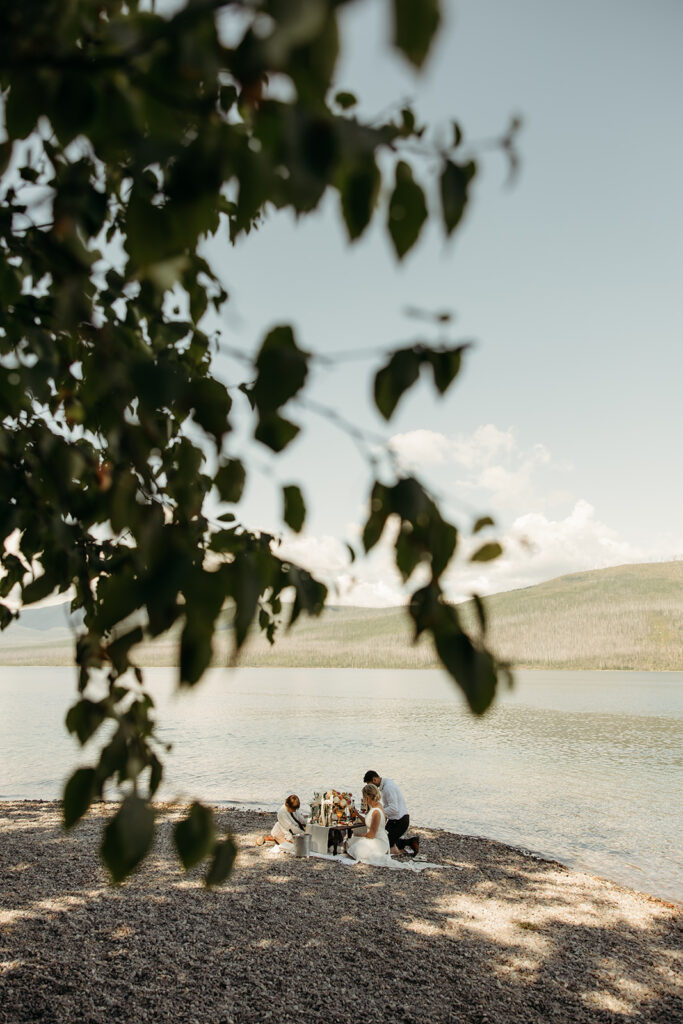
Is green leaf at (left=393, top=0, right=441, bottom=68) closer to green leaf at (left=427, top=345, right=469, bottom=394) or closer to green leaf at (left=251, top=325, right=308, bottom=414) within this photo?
green leaf at (left=251, top=325, right=308, bottom=414)

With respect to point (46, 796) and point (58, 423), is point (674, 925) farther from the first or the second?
point (46, 796)

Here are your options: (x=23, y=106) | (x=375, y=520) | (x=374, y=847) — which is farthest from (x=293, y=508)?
(x=374, y=847)

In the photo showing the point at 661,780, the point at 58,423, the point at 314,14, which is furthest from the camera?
the point at 661,780

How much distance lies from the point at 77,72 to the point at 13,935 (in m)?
8.39

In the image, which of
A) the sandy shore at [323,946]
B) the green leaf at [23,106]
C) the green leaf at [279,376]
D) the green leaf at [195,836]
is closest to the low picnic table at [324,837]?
the sandy shore at [323,946]

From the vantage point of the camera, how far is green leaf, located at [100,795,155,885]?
113 cm

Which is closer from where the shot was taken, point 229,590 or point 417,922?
point 229,590

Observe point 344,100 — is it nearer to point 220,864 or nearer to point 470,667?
point 470,667

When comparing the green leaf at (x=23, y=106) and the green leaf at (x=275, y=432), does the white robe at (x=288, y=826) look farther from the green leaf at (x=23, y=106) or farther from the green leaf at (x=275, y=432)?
the green leaf at (x=23, y=106)

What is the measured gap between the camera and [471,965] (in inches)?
268

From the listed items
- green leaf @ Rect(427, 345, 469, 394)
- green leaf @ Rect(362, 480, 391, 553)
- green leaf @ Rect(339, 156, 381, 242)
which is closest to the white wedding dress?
green leaf @ Rect(362, 480, 391, 553)

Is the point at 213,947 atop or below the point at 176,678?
below

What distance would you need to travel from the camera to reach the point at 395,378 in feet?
4.19

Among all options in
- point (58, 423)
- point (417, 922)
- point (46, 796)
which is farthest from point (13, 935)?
point (46, 796)
